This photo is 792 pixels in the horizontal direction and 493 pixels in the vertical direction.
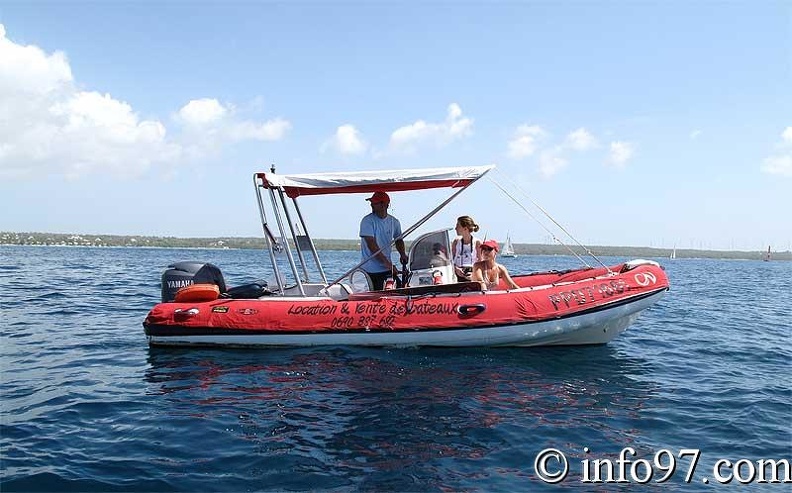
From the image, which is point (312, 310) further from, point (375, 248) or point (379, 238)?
point (379, 238)

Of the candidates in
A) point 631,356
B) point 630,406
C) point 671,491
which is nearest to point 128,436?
point 671,491

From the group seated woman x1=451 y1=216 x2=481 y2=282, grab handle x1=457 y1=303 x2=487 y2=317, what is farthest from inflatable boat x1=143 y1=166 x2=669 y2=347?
seated woman x1=451 y1=216 x2=481 y2=282

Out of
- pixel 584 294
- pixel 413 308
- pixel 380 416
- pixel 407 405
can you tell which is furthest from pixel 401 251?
pixel 380 416

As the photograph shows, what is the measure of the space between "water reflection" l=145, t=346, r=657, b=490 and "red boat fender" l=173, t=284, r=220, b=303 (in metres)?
0.93

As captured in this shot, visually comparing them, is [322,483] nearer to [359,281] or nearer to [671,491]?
[671,491]

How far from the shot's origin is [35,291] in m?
17.9

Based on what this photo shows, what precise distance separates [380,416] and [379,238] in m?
4.16

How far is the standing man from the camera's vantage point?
9844mm

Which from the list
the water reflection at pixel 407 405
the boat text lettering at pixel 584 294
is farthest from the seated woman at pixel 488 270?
the water reflection at pixel 407 405

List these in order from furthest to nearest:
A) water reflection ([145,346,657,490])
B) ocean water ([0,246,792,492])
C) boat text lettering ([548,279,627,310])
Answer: boat text lettering ([548,279,627,310]) → water reflection ([145,346,657,490]) → ocean water ([0,246,792,492])

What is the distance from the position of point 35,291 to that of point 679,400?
18.4 m

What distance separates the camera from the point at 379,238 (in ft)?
32.4

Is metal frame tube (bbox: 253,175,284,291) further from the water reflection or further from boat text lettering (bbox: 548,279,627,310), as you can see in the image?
boat text lettering (bbox: 548,279,627,310)

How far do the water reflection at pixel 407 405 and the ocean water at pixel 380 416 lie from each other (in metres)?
0.03
